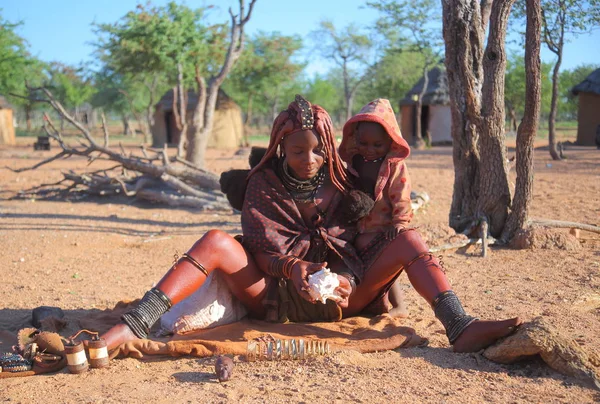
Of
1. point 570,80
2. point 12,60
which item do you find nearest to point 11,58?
point 12,60

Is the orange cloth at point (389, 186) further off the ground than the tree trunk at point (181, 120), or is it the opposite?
the tree trunk at point (181, 120)

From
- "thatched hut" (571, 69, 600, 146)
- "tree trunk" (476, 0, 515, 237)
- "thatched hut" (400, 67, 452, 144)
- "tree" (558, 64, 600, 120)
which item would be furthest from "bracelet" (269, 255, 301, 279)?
"tree" (558, 64, 600, 120)

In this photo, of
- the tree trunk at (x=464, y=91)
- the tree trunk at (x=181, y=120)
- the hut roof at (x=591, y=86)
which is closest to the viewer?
the tree trunk at (x=464, y=91)

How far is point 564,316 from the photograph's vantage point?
11.1ft

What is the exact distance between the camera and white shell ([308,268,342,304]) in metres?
2.73

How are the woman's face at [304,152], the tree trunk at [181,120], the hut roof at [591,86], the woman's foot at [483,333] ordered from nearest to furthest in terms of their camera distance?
1. the woman's foot at [483,333]
2. the woman's face at [304,152]
3. the tree trunk at [181,120]
4. the hut roof at [591,86]

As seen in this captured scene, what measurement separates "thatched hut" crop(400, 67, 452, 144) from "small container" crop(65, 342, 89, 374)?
2168 cm

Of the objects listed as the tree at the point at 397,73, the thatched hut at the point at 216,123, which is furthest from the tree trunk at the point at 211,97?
the tree at the point at 397,73

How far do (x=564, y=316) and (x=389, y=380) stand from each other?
1446 mm

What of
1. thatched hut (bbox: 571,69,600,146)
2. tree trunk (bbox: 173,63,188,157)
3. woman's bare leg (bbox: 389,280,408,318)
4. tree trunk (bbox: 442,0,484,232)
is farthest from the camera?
thatched hut (bbox: 571,69,600,146)

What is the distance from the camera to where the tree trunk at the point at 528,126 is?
16.6 ft

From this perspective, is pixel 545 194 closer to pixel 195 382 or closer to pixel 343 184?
pixel 343 184

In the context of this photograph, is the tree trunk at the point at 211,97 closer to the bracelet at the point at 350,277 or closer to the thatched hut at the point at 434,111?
the bracelet at the point at 350,277

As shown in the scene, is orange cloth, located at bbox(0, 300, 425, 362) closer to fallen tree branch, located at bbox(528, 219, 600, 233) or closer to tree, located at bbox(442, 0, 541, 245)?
tree, located at bbox(442, 0, 541, 245)
